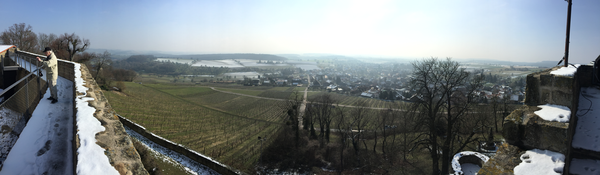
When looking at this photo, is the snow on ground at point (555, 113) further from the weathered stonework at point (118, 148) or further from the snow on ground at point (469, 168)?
the snow on ground at point (469, 168)

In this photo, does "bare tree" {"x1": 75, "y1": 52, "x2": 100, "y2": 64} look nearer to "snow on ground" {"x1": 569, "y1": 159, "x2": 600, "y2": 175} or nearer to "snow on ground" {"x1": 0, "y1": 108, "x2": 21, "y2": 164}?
"snow on ground" {"x1": 0, "y1": 108, "x2": 21, "y2": 164}

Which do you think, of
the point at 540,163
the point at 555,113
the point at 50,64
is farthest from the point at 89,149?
the point at 555,113

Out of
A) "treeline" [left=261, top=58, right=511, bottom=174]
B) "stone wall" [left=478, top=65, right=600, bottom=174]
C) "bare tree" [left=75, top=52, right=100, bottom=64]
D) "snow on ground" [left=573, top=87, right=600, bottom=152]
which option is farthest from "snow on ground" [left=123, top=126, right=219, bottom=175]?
"bare tree" [left=75, top=52, right=100, bottom=64]

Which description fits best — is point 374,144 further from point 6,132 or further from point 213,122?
point 6,132

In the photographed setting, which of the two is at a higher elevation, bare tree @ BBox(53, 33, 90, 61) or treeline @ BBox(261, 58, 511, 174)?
bare tree @ BBox(53, 33, 90, 61)

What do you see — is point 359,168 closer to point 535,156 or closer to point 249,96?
point 535,156
